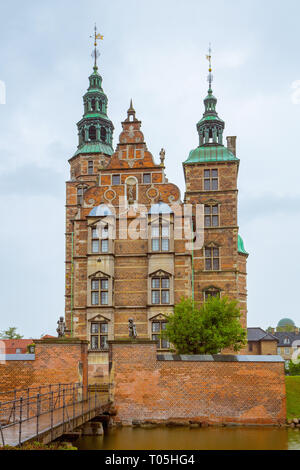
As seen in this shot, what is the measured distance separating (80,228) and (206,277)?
891cm

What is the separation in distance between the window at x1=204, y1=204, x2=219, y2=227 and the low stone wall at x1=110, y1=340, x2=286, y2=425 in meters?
14.1

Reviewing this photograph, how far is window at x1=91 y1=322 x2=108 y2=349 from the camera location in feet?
110

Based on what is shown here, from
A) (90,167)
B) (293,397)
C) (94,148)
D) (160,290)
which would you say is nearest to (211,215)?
(160,290)

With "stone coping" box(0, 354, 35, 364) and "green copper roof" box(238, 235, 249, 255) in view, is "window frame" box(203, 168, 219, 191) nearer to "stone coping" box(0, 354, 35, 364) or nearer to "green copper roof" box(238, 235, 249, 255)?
"green copper roof" box(238, 235, 249, 255)

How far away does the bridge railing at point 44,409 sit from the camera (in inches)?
581

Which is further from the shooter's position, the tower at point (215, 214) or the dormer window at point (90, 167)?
the dormer window at point (90, 167)

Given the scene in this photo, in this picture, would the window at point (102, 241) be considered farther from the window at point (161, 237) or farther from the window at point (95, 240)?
the window at point (161, 237)

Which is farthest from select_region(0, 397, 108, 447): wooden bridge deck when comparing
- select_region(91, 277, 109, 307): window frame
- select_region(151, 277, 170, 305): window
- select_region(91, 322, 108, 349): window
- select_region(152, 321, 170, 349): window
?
select_region(151, 277, 170, 305): window

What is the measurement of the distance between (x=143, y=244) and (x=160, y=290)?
3032 mm

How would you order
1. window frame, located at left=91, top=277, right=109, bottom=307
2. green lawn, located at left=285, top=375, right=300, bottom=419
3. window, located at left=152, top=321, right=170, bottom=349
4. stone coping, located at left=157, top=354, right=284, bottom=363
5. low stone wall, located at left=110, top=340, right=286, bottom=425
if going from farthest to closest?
1. window frame, located at left=91, top=277, right=109, bottom=307
2. window, located at left=152, top=321, right=170, bottom=349
3. green lawn, located at left=285, top=375, right=300, bottom=419
4. stone coping, located at left=157, top=354, right=284, bottom=363
5. low stone wall, located at left=110, top=340, right=286, bottom=425

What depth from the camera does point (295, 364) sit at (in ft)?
158

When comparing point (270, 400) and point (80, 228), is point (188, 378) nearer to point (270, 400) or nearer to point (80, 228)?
point (270, 400)

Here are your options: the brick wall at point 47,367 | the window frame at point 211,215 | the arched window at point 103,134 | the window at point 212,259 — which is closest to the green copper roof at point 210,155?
the window frame at point 211,215
